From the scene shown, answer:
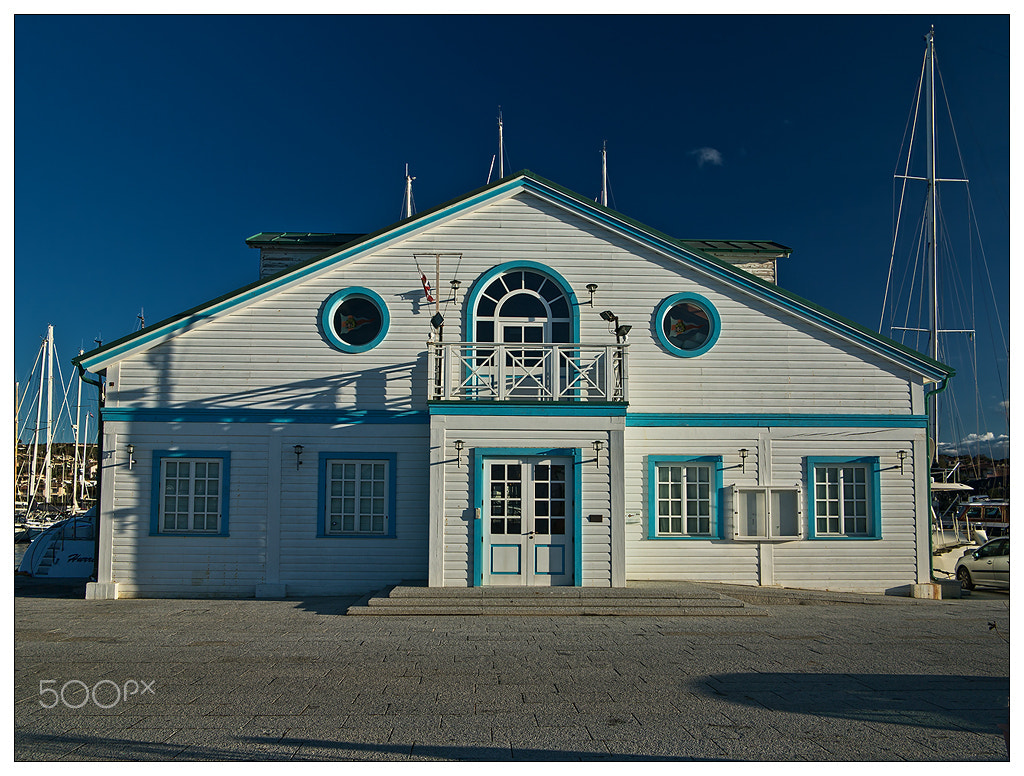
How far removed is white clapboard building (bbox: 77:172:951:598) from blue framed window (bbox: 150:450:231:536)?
0.12 ft

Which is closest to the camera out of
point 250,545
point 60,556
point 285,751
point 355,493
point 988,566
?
point 285,751

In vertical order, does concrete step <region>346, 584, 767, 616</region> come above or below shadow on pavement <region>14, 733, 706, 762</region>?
below

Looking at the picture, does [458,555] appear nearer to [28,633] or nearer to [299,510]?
[299,510]

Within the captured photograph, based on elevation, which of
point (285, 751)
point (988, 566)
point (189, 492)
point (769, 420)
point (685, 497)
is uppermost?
point (769, 420)

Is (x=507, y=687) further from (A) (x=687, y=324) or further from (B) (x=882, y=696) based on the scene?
(A) (x=687, y=324)

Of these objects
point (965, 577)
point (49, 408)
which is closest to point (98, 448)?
point (965, 577)

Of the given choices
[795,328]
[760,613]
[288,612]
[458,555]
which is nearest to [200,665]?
[288,612]

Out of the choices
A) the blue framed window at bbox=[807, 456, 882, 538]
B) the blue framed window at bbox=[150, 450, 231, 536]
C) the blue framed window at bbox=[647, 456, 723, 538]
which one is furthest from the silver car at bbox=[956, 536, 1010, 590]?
the blue framed window at bbox=[150, 450, 231, 536]

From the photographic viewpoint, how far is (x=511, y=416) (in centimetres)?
1288

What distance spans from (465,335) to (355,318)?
2.06 meters

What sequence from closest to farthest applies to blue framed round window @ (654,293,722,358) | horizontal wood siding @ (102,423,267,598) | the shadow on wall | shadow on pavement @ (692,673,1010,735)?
shadow on pavement @ (692,673,1010,735) → horizontal wood siding @ (102,423,267,598) → the shadow on wall → blue framed round window @ (654,293,722,358)

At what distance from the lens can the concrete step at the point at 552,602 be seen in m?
11.6

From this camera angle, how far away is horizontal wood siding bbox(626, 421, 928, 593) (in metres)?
14.0

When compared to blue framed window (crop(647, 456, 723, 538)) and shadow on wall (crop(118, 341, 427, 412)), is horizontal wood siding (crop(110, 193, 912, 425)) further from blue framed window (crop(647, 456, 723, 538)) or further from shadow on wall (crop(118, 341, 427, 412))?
blue framed window (crop(647, 456, 723, 538))
